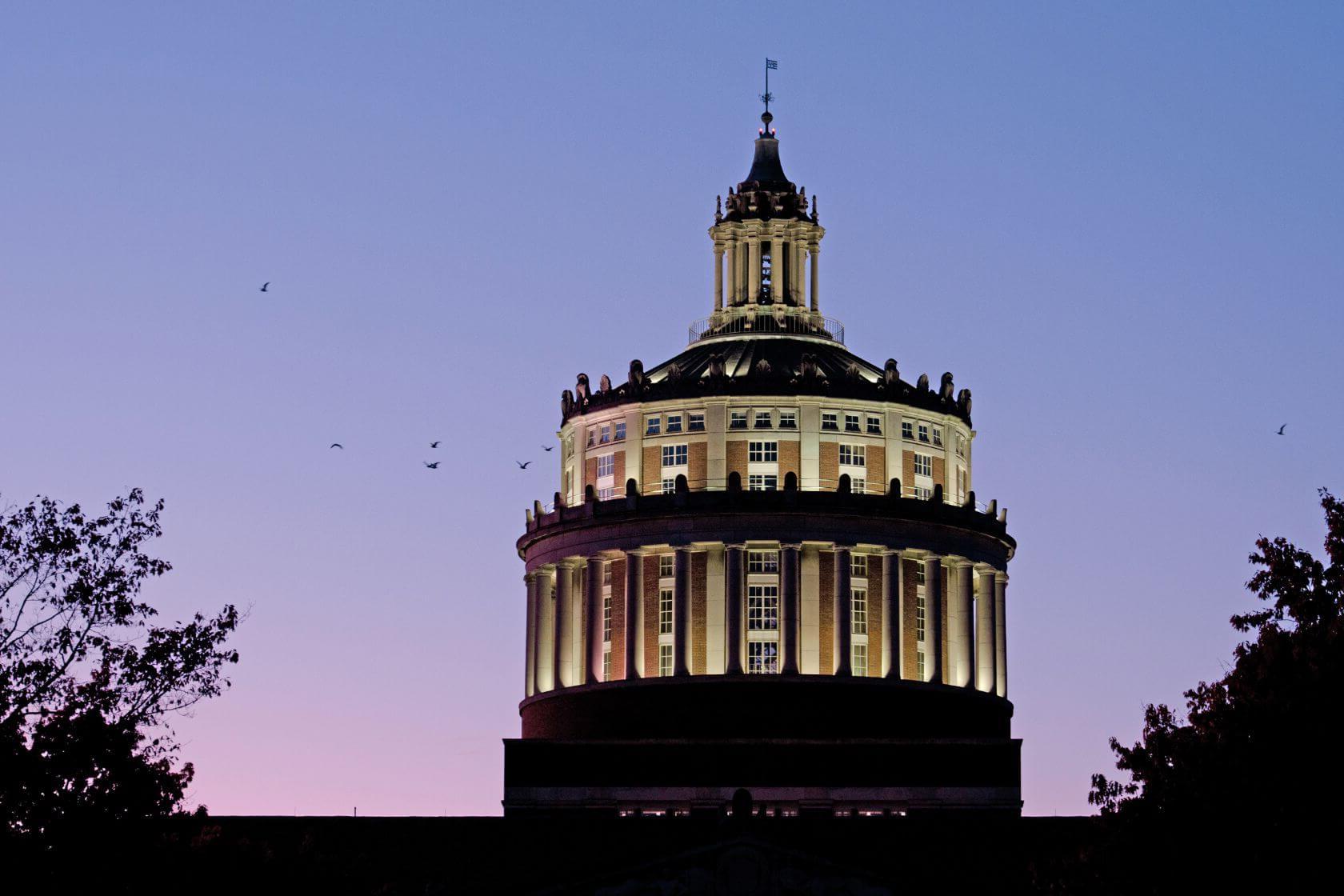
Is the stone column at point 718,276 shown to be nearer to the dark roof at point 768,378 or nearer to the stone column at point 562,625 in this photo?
the dark roof at point 768,378

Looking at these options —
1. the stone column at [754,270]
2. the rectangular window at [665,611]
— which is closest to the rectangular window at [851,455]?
the rectangular window at [665,611]

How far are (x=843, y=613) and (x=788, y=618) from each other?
9.00ft

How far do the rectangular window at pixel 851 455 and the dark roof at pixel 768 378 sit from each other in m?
2.57

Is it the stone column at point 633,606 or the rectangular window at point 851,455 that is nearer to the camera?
the stone column at point 633,606

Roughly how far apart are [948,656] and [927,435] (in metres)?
11.6

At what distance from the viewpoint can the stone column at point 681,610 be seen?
15600 cm

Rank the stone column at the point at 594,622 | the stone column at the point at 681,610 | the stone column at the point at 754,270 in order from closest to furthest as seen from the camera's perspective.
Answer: the stone column at the point at 681,610 → the stone column at the point at 594,622 → the stone column at the point at 754,270

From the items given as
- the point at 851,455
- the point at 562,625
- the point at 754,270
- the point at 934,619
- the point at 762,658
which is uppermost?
the point at 754,270

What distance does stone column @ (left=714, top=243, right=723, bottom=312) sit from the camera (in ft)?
560

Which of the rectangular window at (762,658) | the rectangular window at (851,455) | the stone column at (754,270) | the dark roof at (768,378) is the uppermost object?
the stone column at (754,270)

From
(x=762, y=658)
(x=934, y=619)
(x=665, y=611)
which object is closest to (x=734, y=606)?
(x=762, y=658)

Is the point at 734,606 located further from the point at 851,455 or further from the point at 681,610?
the point at 851,455

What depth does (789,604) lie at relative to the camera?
513 ft

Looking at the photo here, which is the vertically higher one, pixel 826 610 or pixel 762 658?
pixel 826 610
